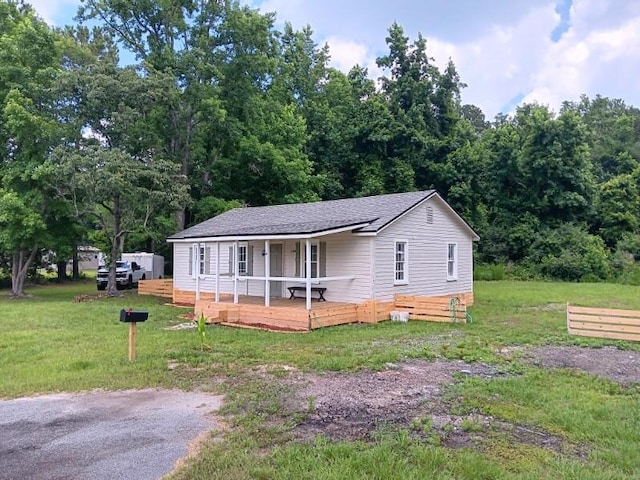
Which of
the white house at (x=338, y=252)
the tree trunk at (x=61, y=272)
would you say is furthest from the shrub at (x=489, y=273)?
the tree trunk at (x=61, y=272)

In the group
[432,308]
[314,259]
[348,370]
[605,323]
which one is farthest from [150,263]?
[605,323]

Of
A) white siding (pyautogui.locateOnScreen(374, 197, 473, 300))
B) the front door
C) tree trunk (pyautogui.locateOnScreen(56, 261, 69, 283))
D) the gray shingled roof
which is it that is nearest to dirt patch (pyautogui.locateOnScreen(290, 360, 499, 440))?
the gray shingled roof

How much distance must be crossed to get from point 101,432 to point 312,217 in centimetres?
1268

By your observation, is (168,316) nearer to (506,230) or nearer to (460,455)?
(460,455)

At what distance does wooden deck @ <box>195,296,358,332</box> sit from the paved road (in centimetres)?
603

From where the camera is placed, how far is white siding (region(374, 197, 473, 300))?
15055 millimetres

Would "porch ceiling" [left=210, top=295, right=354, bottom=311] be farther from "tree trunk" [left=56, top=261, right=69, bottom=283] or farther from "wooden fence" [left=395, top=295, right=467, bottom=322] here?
"tree trunk" [left=56, top=261, right=69, bottom=283]

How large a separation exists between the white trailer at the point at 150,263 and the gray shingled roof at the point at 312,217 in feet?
31.3

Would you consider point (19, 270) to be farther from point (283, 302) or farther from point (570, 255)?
point (570, 255)

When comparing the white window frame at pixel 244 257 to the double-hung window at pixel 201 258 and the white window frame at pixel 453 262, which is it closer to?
the double-hung window at pixel 201 258

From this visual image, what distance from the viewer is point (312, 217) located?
17359mm

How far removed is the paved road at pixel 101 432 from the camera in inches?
167

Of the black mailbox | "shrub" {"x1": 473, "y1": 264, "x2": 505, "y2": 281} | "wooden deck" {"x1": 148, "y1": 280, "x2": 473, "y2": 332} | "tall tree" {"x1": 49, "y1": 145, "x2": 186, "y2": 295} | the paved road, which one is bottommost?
the paved road

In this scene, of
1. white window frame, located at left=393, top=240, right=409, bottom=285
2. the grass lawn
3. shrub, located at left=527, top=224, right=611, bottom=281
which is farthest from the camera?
shrub, located at left=527, top=224, right=611, bottom=281
